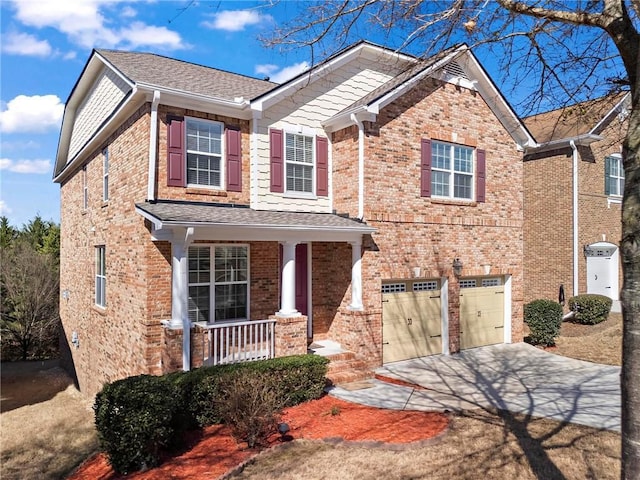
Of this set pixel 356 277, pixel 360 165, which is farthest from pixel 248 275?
pixel 360 165

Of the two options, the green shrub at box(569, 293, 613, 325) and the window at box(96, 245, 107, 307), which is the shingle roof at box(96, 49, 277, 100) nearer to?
the window at box(96, 245, 107, 307)

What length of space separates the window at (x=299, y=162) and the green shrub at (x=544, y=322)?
27.5ft

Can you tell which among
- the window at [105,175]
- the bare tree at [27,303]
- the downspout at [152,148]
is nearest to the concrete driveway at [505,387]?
the downspout at [152,148]

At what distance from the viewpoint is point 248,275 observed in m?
11.2

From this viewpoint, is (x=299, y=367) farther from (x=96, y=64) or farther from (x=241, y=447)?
(x=96, y=64)

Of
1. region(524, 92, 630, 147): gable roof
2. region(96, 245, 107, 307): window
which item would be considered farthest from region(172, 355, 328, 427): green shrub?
region(96, 245, 107, 307): window

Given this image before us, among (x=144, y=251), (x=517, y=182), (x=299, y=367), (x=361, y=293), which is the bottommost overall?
(x=299, y=367)

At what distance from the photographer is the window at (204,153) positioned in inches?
416

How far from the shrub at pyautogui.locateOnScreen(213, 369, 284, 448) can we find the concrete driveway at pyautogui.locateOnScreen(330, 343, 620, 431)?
251 centimetres

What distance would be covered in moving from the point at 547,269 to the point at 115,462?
1789 centimetres

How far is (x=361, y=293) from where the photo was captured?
11.4 metres

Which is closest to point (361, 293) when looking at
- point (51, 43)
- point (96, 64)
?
point (51, 43)

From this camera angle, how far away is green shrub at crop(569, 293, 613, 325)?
16906 millimetres

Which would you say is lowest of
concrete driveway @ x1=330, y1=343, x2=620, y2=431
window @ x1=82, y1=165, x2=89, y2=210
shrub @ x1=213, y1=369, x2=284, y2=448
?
concrete driveway @ x1=330, y1=343, x2=620, y2=431
